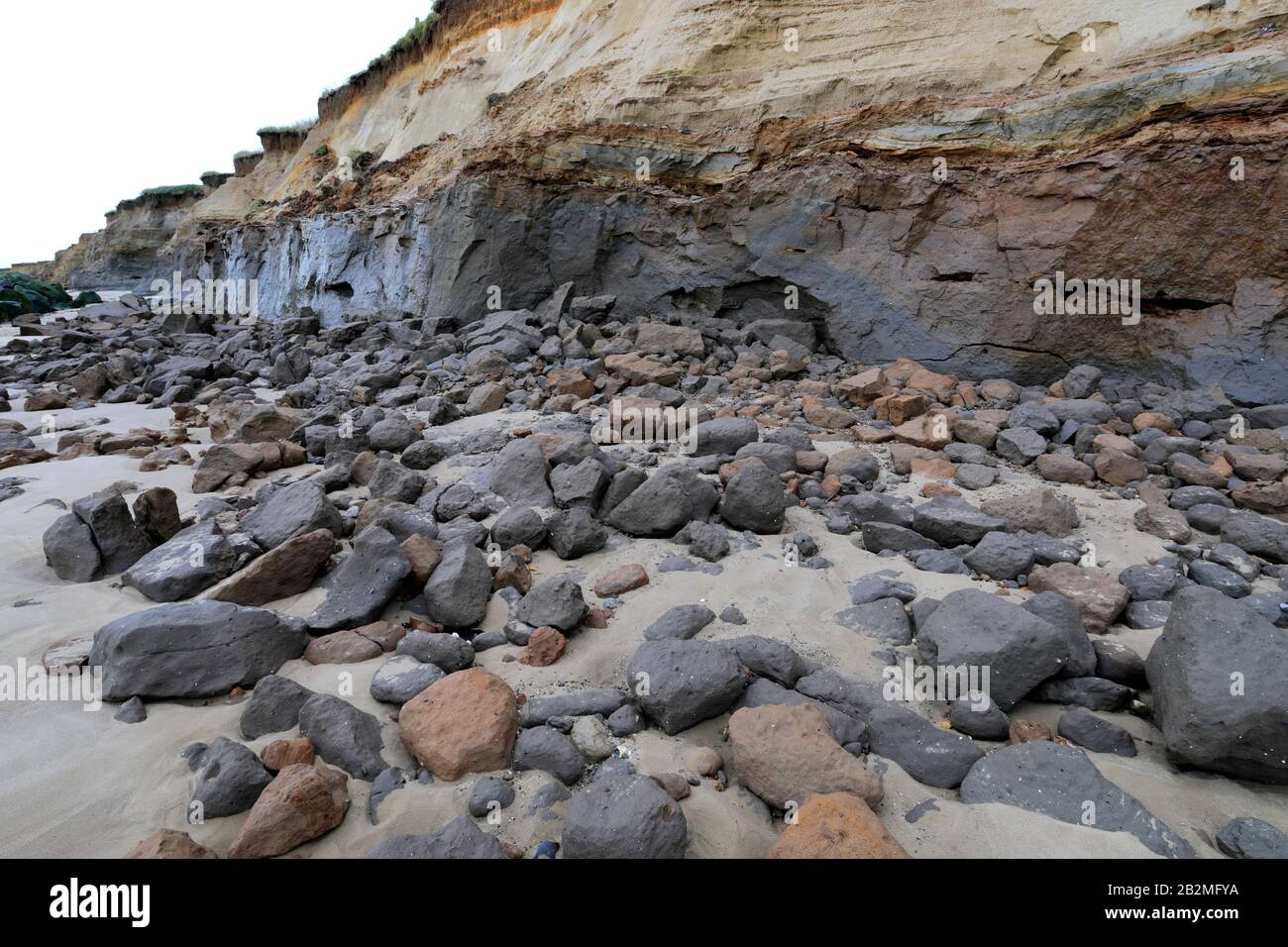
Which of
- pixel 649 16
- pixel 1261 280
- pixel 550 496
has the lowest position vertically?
pixel 550 496

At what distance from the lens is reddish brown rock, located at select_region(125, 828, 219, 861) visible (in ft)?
4.93

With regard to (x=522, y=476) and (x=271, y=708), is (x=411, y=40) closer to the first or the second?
(x=522, y=476)

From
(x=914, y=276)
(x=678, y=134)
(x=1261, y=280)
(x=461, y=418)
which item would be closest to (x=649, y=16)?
(x=678, y=134)

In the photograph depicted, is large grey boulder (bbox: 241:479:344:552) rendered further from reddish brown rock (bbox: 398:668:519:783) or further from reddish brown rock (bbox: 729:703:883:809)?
reddish brown rock (bbox: 729:703:883:809)

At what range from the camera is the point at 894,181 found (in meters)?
6.44

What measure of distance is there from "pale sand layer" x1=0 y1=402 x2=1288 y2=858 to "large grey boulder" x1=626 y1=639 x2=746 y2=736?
56mm

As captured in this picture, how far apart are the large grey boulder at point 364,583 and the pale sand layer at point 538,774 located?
0.61 feet

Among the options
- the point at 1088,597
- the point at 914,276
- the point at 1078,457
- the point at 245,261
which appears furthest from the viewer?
the point at 245,261

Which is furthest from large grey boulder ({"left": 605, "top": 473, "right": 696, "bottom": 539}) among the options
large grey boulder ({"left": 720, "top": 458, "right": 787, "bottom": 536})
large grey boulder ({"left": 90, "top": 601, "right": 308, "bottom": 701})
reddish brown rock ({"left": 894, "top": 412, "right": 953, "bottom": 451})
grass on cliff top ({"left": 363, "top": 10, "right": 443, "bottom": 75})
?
grass on cliff top ({"left": 363, "top": 10, "right": 443, "bottom": 75})

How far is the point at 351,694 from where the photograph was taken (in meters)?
2.18

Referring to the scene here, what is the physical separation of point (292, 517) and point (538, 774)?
6.58 feet

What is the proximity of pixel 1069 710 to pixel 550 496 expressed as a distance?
2500 millimetres

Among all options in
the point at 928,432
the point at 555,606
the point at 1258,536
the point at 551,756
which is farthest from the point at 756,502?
the point at 1258,536

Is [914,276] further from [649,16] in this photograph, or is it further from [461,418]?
[649,16]
